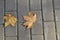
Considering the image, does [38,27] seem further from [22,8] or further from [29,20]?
[22,8]

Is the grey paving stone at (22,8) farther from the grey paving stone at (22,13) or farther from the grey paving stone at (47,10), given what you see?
the grey paving stone at (47,10)

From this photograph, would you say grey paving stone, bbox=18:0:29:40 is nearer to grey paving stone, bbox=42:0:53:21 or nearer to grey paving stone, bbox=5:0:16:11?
grey paving stone, bbox=5:0:16:11

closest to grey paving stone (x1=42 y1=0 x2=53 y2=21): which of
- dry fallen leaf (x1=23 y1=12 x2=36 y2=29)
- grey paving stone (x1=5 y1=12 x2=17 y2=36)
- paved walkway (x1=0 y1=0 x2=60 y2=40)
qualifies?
paved walkway (x1=0 y1=0 x2=60 y2=40)

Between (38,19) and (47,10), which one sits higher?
(47,10)

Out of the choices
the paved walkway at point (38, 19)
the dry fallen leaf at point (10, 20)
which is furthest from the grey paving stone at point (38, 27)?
the dry fallen leaf at point (10, 20)

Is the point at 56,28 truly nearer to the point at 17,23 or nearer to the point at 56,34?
the point at 56,34

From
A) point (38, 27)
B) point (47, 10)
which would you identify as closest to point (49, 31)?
point (38, 27)
